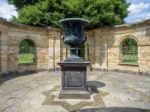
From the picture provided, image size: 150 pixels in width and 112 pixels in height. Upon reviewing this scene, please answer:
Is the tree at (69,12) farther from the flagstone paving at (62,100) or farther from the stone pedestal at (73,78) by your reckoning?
the stone pedestal at (73,78)

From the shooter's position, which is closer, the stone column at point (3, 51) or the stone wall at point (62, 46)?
the stone column at point (3, 51)

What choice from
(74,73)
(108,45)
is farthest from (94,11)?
(74,73)

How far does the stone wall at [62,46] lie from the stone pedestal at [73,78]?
5.23m

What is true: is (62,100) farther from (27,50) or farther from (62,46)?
(62,46)

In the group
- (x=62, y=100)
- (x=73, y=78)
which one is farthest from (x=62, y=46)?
(x=62, y=100)

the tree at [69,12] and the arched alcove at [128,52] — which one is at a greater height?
the tree at [69,12]

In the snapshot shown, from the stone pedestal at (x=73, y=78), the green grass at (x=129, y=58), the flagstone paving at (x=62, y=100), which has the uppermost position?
the green grass at (x=129, y=58)

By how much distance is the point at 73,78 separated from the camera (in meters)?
6.39

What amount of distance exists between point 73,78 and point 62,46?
24.4 feet

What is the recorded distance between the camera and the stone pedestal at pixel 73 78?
6.27 metres

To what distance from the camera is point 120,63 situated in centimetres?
1246

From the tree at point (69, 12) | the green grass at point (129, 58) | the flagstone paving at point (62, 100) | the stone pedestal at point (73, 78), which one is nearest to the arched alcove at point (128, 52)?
Result: the green grass at point (129, 58)

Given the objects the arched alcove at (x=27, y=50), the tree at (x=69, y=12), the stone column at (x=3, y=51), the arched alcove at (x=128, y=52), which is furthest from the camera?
the tree at (x=69, y=12)

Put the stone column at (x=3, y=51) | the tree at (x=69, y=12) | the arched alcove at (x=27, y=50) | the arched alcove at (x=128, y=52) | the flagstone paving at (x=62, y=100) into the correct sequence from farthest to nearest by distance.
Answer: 1. the tree at (x=69, y=12)
2. the arched alcove at (x=27, y=50)
3. the arched alcove at (x=128, y=52)
4. the stone column at (x=3, y=51)
5. the flagstone paving at (x=62, y=100)
